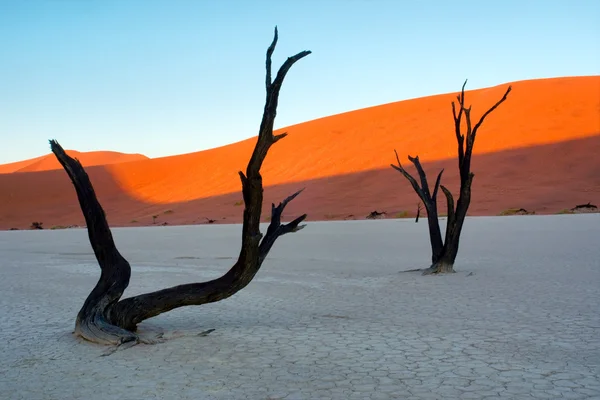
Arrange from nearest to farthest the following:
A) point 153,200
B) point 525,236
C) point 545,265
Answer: point 545,265, point 525,236, point 153,200

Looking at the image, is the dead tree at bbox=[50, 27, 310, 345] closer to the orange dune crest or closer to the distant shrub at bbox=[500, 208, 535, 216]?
the distant shrub at bbox=[500, 208, 535, 216]

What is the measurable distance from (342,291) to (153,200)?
45432 millimetres

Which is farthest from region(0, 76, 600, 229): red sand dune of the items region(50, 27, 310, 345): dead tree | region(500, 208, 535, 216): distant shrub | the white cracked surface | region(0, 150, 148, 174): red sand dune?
region(0, 150, 148, 174): red sand dune

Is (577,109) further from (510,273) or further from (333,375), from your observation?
(333,375)

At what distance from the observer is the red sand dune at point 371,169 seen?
114ft

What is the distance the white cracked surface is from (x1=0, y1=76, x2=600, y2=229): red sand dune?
69.1 ft

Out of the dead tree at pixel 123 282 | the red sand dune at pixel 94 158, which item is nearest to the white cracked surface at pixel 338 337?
the dead tree at pixel 123 282

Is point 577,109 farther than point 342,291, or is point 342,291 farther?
→ point 577,109

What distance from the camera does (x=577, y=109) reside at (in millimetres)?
44188

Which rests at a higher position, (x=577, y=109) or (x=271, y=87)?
(x=577, y=109)

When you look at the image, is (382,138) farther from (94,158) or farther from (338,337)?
(94,158)

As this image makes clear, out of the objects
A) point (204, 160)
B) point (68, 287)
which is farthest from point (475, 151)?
point (68, 287)

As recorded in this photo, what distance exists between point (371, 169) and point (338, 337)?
3808cm

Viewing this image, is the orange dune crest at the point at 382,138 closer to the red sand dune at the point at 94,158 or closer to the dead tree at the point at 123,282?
the dead tree at the point at 123,282
